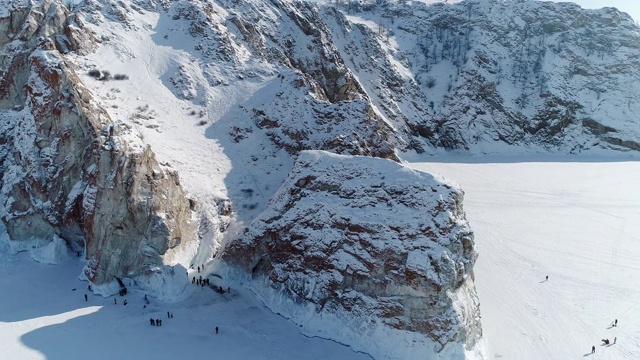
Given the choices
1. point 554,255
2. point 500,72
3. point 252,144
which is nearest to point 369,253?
point 252,144

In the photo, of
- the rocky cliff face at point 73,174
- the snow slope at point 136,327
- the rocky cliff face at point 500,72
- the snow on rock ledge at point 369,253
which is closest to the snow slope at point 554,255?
the snow on rock ledge at point 369,253

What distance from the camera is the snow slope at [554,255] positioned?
30609 mm

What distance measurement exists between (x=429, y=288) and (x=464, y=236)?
4.06 metres

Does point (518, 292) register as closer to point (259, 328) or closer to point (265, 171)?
point (259, 328)

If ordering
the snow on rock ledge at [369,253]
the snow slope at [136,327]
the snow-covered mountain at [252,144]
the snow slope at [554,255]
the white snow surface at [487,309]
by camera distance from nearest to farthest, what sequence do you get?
the snow slope at [136,327] → the white snow surface at [487,309] → the snow on rock ledge at [369,253] → the snow-covered mountain at [252,144] → the snow slope at [554,255]

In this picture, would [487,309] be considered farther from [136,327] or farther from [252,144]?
[252,144]

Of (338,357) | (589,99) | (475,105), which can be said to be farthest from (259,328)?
(589,99)

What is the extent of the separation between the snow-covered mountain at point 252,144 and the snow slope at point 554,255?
619 centimetres

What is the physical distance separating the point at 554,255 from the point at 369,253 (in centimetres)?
2081

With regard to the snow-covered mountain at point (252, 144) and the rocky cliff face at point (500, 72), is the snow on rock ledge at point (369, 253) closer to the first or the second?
the snow-covered mountain at point (252, 144)

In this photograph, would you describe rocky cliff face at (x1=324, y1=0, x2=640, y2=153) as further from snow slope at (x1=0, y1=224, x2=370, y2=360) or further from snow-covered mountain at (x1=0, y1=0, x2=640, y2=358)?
snow slope at (x1=0, y1=224, x2=370, y2=360)

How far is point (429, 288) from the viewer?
2734 centimetres

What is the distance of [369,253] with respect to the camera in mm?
29672

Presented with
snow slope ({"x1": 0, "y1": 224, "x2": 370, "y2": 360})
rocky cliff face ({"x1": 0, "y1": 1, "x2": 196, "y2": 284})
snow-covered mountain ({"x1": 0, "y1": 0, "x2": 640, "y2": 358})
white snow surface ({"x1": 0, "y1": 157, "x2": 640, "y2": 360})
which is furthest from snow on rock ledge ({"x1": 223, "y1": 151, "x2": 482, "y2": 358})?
rocky cliff face ({"x1": 0, "y1": 1, "x2": 196, "y2": 284})
